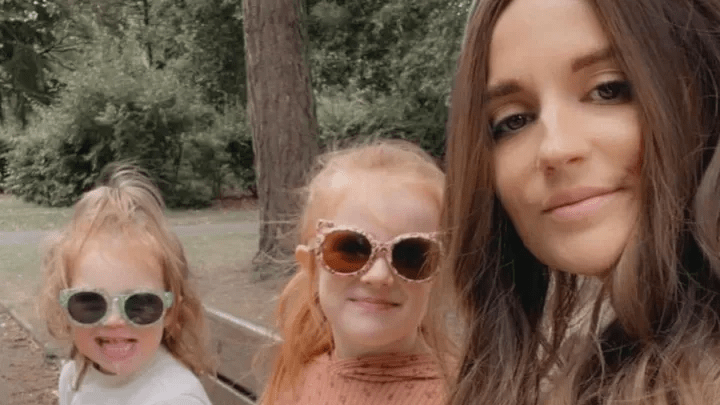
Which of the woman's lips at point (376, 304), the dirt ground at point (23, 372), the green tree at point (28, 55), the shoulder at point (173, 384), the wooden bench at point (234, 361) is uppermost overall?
the green tree at point (28, 55)

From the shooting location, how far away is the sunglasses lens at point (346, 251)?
1569 millimetres

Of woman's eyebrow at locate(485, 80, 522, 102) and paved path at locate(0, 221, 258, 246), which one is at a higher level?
woman's eyebrow at locate(485, 80, 522, 102)

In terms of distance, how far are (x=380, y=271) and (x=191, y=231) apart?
13340 millimetres

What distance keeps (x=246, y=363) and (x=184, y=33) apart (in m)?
18.0

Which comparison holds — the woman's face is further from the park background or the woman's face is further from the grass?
the grass

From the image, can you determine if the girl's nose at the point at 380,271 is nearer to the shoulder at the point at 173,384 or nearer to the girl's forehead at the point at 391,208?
the girl's forehead at the point at 391,208

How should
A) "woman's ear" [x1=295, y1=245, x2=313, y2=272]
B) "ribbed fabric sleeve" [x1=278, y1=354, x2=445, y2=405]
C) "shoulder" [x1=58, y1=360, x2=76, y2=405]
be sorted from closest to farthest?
"ribbed fabric sleeve" [x1=278, y1=354, x2=445, y2=405]
"woman's ear" [x1=295, y1=245, x2=313, y2=272]
"shoulder" [x1=58, y1=360, x2=76, y2=405]

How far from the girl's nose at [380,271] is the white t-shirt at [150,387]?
0.74 m

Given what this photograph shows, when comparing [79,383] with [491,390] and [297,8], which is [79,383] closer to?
[491,390]

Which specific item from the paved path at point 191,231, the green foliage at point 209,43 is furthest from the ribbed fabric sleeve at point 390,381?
the green foliage at point 209,43

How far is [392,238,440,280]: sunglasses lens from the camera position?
1.55 meters

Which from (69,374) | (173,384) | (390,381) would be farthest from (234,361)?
(390,381)

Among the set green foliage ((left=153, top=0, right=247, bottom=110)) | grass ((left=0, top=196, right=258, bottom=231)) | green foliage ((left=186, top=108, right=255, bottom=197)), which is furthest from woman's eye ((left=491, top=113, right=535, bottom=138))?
green foliage ((left=186, top=108, right=255, bottom=197))

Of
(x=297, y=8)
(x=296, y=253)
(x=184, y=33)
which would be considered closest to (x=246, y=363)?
(x=296, y=253)
